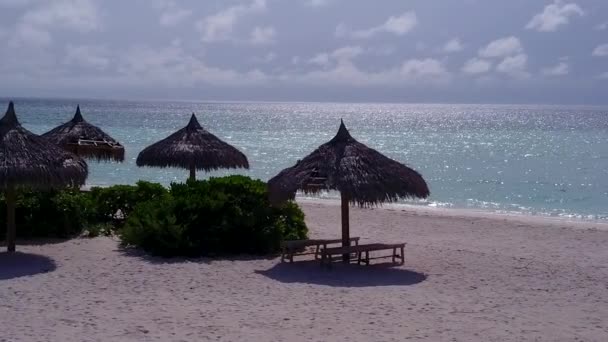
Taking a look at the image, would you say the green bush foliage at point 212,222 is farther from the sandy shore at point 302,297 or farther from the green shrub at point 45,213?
the green shrub at point 45,213

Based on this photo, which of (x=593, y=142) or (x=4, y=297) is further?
(x=593, y=142)

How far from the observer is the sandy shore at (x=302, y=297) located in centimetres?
755

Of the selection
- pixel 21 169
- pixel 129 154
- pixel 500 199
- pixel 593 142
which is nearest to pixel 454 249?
pixel 21 169

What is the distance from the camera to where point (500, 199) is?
27.1 meters

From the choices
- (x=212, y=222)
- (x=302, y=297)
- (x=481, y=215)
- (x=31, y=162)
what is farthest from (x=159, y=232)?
(x=481, y=215)

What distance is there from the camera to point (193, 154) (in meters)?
14.6

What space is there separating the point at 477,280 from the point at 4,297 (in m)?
5.78

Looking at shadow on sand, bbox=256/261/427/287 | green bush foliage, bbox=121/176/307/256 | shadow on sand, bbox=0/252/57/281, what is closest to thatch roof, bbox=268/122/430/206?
green bush foliage, bbox=121/176/307/256

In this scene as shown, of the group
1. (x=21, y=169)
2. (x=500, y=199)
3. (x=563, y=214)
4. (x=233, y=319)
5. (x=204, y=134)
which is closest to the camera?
(x=233, y=319)

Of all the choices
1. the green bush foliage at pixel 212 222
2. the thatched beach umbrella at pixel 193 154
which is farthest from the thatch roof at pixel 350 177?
the thatched beach umbrella at pixel 193 154

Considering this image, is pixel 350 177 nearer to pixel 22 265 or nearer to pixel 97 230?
pixel 22 265

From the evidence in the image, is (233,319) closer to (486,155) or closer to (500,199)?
(500,199)

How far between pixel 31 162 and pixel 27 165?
10 cm

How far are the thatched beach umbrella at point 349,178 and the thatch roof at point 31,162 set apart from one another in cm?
279
